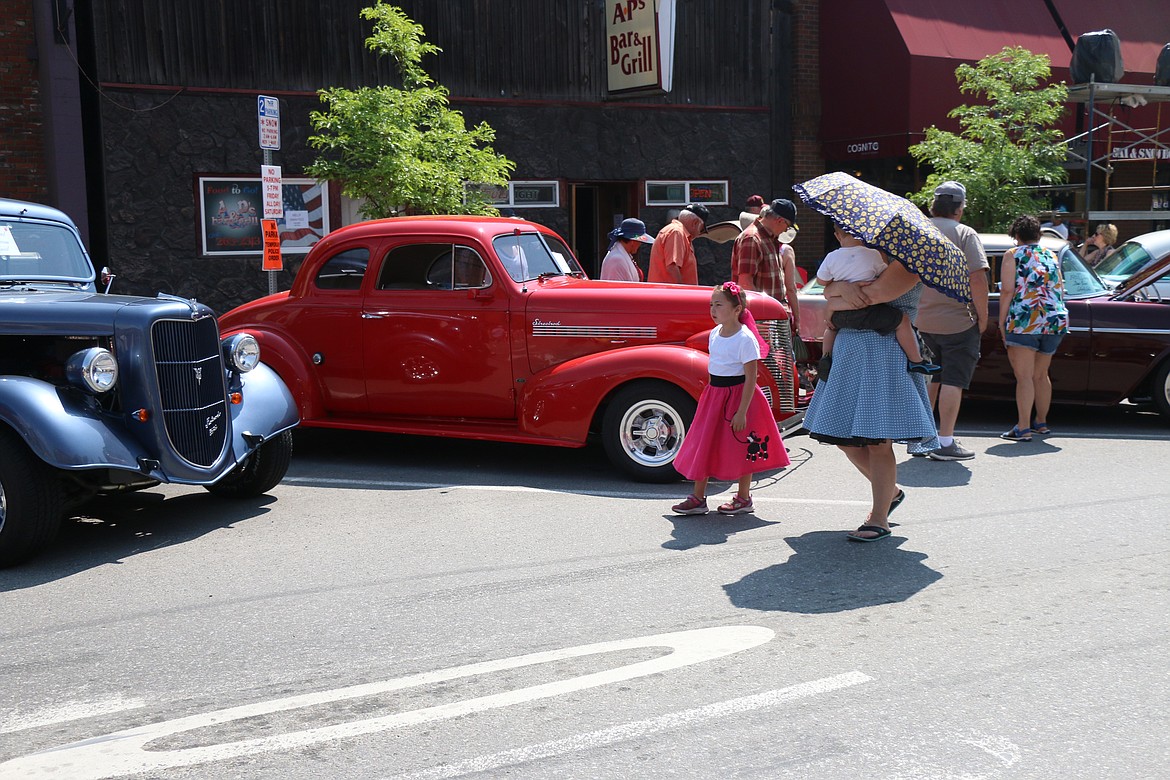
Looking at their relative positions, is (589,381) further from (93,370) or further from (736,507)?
(93,370)

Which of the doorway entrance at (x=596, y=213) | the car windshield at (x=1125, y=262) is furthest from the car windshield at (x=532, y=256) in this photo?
the doorway entrance at (x=596, y=213)

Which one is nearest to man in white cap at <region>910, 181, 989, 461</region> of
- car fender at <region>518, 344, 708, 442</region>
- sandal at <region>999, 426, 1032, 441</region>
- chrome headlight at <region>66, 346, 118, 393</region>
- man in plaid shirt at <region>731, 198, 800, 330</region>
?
sandal at <region>999, 426, 1032, 441</region>

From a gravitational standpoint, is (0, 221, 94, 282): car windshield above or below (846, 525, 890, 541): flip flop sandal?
above

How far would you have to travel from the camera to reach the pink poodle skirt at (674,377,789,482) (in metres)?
6.58

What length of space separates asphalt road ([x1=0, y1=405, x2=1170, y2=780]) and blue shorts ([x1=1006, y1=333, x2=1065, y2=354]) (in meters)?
1.92

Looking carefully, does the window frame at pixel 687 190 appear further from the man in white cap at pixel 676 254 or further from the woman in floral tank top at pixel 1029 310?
the woman in floral tank top at pixel 1029 310

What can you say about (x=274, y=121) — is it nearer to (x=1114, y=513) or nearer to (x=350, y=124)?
(x=350, y=124)

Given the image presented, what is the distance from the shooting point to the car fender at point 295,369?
8.73 meters

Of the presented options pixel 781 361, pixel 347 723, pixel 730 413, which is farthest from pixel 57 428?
pixel 781 361

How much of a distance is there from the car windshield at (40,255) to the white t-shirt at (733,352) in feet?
14.1

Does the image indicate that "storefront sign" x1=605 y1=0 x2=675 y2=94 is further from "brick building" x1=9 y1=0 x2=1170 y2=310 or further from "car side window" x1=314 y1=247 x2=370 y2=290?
"car side window" x1=314 y1=247 x2=370 y2=290

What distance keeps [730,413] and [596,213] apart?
12942 millimetres

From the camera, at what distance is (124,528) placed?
6.77 metres

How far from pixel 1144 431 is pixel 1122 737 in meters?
6.96
